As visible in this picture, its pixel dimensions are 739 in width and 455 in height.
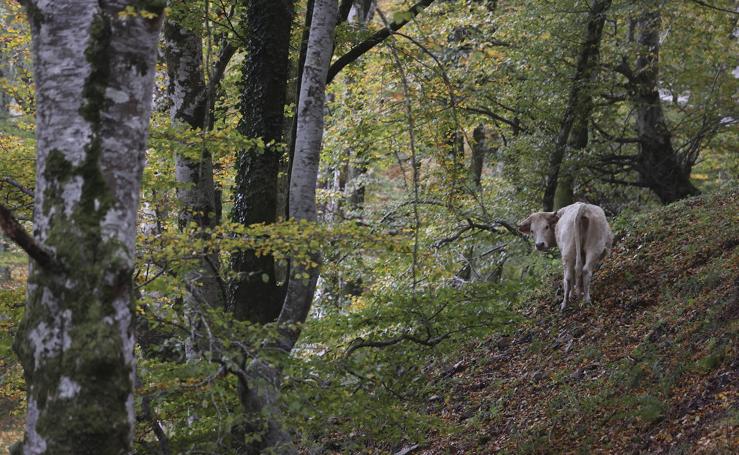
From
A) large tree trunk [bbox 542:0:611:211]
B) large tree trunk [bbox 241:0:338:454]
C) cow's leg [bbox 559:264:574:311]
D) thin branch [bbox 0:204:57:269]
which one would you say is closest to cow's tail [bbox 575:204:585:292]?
cow's leg [bbox 559:264:574:311]

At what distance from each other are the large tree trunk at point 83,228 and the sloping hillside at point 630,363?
4.37 metres

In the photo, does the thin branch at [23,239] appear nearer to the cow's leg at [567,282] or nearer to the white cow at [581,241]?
the white cow at [581,241]

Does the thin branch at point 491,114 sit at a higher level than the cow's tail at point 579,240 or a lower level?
higher

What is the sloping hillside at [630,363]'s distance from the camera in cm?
650

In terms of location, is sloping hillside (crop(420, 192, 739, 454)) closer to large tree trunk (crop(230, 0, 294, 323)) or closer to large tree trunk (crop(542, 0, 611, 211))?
large tree trunk (crop(542, 0, 611, 211))

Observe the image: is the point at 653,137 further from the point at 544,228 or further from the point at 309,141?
the point at 309,141

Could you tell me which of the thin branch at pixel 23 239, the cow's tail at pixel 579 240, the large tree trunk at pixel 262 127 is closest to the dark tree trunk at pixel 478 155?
the cow's tail at pixel 579 240

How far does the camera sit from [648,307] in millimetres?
9359

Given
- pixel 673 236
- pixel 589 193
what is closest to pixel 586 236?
pixel 673 236

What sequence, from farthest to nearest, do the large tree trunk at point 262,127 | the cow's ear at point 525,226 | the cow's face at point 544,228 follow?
the cow's ear at point 525,226 → the cow's face at point 544,228 → the large tree trunk at point 262,127

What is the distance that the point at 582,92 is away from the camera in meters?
12.7

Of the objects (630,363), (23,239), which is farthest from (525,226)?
(23,239)

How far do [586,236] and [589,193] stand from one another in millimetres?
5823

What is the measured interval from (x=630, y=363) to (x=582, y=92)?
623 centimetres
